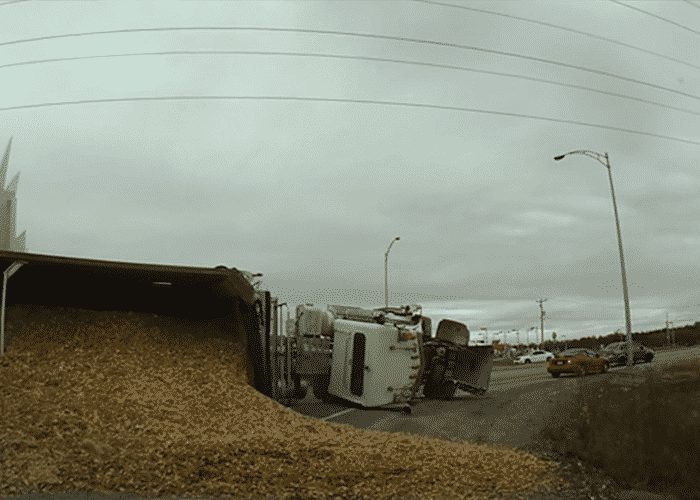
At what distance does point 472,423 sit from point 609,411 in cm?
352

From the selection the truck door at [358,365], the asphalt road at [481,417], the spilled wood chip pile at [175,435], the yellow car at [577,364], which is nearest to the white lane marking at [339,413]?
the asphalt road at [481,417]

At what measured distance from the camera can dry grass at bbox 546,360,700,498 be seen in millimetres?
7066

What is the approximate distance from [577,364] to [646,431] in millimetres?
24192

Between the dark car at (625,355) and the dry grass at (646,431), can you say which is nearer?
the dry grass at (646,431)

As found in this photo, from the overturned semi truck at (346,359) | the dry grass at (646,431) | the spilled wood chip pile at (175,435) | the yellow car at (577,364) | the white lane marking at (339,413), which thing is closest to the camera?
the spilled wood chip pile at (175,435)

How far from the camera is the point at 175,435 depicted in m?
7.88

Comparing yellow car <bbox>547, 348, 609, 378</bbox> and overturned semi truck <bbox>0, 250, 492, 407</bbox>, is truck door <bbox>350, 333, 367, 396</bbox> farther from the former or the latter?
yellow car <bbox>547, 348, 609, 378</bbox>

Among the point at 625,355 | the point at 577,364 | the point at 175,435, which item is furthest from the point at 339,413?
the point at 625,355

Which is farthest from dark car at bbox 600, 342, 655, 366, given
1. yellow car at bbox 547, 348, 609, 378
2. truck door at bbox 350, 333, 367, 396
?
truck door at bbox 350, 333, 367, 396

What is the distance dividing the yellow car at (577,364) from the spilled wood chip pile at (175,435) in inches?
880

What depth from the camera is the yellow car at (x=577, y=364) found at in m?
30.5

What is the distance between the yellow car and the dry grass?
73.8ft

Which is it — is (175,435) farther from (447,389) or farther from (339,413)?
(447,389)

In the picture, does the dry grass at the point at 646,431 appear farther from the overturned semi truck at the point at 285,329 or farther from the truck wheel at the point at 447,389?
the truck wheel at the point at 447,389
